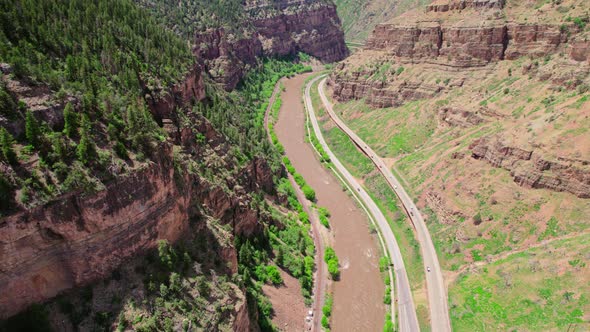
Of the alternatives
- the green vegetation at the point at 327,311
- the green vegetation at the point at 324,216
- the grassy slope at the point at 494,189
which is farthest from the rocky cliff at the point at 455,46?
the green vegetation at the point at 327,311

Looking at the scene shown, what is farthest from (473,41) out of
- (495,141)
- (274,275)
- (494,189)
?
(274,275)

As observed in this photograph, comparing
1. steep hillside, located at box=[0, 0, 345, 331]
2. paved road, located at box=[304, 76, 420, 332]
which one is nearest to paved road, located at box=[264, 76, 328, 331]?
steep hillside, located at box=[0, 0, 345, 331]

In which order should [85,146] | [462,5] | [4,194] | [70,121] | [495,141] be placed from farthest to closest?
1. [462,5]
2. [495,141]
3. [70,121]
4. [85,146]
5. [4,194]

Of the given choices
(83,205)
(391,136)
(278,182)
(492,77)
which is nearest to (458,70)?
(492,77)

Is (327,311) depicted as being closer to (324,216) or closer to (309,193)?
(324,216)

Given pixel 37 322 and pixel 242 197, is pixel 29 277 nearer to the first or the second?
pixel 37 322

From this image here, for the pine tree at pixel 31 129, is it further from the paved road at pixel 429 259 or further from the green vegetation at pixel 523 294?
the green vegetation at pixel 523 294
